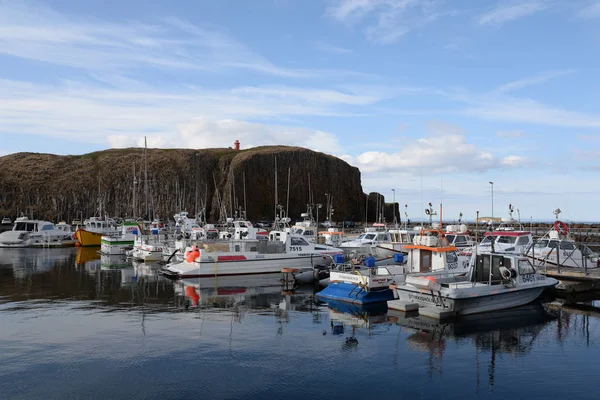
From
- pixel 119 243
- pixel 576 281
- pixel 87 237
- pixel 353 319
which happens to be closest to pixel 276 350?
pixel 353 319

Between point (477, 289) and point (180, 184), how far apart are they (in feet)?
312

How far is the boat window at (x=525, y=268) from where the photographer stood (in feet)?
71.7

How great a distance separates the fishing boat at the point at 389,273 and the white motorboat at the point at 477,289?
3.32ft

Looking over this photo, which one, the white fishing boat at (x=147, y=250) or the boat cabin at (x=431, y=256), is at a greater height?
the boat cabin at (x=431, y=256)

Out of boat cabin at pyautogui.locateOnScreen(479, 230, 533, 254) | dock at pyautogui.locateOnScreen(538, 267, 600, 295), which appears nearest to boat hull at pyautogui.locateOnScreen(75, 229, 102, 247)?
boat cabin at pyautogui.locateOnScreen(479, 230, 533, 254)

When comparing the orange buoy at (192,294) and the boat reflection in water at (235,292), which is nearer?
the boat reflection in water at (235,292)

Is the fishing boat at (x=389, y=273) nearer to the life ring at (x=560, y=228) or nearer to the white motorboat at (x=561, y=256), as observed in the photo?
the white motorboat at (x=561, y=256)

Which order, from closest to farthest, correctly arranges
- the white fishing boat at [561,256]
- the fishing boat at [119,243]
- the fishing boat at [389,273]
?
the fishing boat at [389,273], the white fishing boat at [561,256], the fishing boat at [119,243]

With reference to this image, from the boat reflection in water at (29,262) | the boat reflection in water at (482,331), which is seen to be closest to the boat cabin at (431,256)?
the boat reflection in water at (482,331)

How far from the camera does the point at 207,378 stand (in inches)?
516

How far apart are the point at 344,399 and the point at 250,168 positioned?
98.0 metres

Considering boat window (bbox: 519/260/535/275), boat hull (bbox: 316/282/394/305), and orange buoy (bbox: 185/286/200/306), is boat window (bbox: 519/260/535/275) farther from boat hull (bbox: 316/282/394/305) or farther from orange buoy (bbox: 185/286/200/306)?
orange buoy (bbox: 185/286/200/306)

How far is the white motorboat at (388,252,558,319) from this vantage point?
19891 millimetres

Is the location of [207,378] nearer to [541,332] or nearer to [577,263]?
[541,332]
